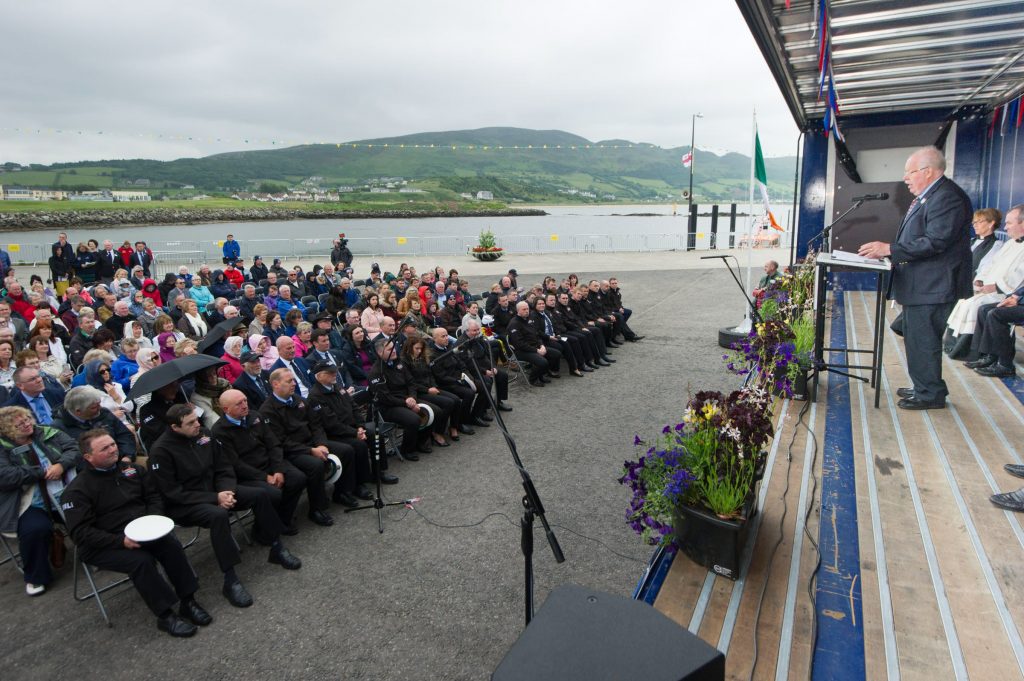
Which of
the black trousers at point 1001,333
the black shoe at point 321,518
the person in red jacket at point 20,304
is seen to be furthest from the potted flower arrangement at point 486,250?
the black shoe at point 321,518

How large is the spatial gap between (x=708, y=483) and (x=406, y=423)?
150 inches

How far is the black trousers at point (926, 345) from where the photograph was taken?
4.46 metres

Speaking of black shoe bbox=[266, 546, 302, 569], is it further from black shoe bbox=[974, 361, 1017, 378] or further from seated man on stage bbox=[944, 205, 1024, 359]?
seated man on stage bbox=[944, 205, 1024, 359]

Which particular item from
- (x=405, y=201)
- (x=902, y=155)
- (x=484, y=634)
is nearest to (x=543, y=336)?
(x=484, y=634)

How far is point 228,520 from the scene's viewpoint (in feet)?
13.3

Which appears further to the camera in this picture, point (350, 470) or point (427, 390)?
point (427, 390)

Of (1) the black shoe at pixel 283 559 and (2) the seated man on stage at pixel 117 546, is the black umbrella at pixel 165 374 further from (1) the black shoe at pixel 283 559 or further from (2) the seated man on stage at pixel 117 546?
(1) the black shoe at pixel 283 559

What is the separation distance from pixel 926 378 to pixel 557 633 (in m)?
4.54

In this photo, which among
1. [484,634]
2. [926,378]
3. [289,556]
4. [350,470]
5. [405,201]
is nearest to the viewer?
[484,634]

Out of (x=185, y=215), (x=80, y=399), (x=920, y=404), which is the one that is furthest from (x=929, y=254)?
(x=185, y=215)

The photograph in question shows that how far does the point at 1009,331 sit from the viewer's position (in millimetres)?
5949

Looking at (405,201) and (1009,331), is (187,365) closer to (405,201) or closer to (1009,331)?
(1009,331)

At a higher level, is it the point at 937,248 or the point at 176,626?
the point at 937,248

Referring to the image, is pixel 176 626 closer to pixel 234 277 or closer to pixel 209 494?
pixel 209 494
